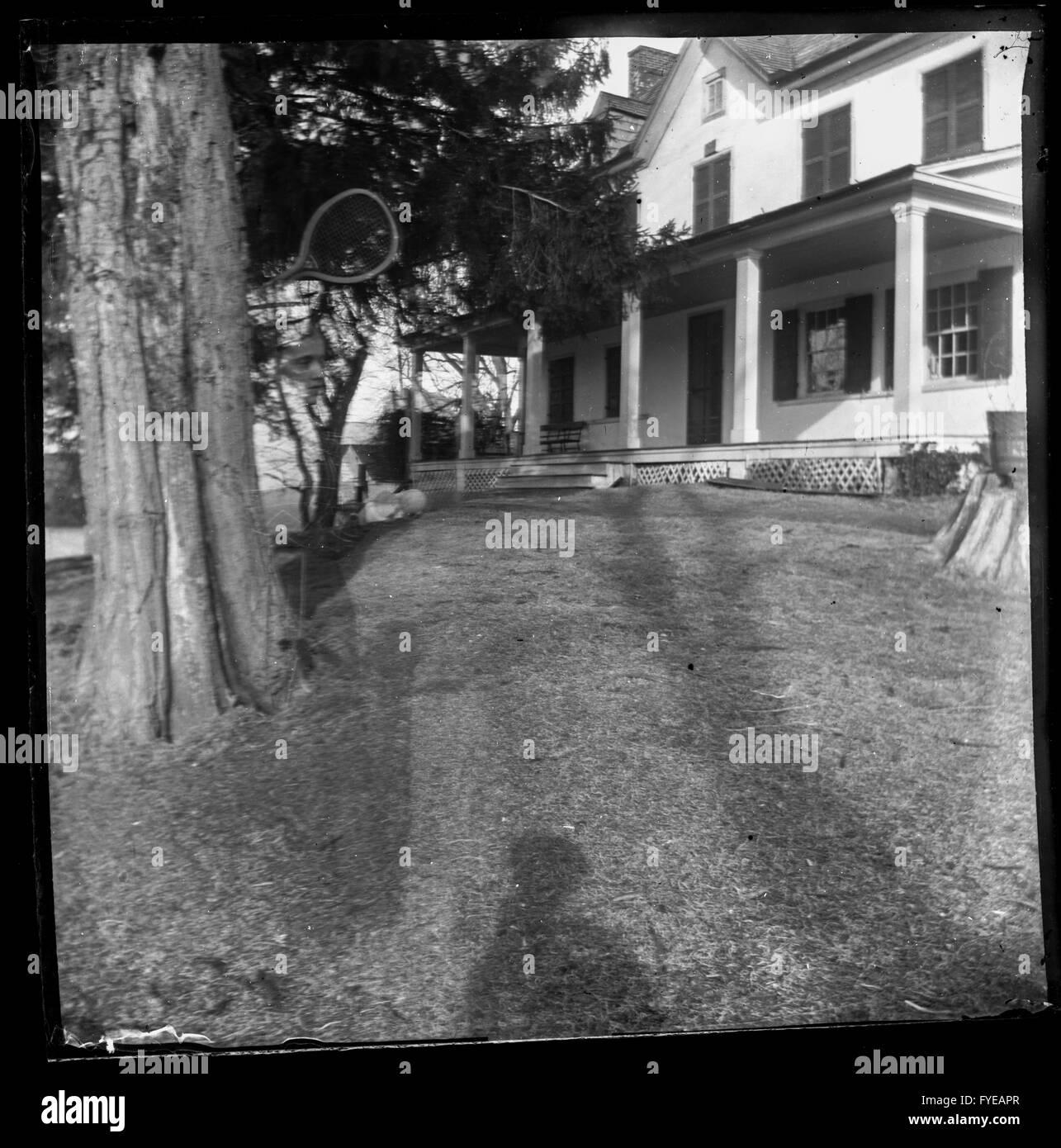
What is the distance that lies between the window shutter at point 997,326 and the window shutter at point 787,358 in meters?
0.61

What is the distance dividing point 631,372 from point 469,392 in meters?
0.58

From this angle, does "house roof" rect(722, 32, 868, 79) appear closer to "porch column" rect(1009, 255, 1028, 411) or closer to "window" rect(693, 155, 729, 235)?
"window" rect(693, 155, 729, 235)

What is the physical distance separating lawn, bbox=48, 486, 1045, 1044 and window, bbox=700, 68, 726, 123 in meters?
1.31

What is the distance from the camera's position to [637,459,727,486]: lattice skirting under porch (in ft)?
11.2

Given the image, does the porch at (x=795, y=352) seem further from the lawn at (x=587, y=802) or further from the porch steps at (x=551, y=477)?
the lawn at (x=587, y=802)

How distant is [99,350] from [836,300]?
255 cm

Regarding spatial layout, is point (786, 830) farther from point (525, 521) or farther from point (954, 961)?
point (525, 521)

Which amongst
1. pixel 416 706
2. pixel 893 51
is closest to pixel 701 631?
pixel 416 706

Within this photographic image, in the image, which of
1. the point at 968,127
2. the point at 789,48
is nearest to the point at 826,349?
the point at 968,127

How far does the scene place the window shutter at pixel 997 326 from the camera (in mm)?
3010

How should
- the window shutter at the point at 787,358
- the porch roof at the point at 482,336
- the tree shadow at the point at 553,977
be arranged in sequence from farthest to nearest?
the window shutter at the point at 787,358, the porch roof at the point at 482,336, the tree shadow at the point at 553,977

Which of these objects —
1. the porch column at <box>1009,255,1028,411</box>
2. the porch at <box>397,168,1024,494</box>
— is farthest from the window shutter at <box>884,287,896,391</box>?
the porch column at <box>1009,255,1028,411</box>

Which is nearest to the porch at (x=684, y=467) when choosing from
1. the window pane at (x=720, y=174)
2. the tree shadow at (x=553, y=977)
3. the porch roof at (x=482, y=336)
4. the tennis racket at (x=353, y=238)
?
the porch roof at (x=482, y=336)

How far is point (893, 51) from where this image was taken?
296cm
